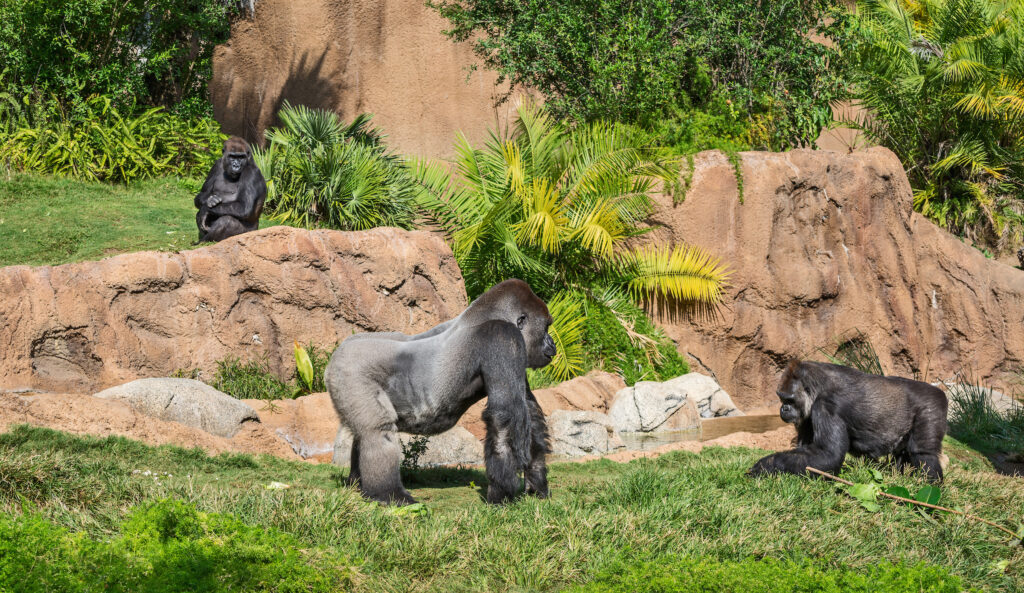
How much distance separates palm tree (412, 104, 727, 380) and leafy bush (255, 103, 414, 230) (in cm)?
44

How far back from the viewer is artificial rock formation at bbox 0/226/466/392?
351 inches

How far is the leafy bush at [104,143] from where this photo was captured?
14852mm

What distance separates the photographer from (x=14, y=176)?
14016 millimetres

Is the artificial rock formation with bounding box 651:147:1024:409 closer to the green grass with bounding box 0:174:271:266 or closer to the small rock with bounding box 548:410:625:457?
the small rock with bounding box 548:410:625:457

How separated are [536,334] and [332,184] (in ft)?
28.9

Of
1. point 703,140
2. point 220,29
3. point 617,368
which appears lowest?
point 617,368

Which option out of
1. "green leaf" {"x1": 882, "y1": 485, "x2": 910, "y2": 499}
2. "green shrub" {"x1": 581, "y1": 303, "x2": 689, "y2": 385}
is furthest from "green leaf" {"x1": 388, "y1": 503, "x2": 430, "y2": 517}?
"green shrub" {"x1": 581, "y1": 303, "x2": 689, "y2": 385}

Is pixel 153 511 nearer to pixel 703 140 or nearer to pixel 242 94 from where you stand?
pixel 703 140

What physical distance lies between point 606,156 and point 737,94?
342 cm

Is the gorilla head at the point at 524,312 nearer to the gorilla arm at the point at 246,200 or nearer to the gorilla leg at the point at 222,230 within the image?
the gorilla leg at the point at 222,230

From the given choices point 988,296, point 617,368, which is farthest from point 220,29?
point 988,296

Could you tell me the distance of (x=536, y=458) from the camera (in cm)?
577

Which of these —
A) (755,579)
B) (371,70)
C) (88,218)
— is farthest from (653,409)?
(371,70)

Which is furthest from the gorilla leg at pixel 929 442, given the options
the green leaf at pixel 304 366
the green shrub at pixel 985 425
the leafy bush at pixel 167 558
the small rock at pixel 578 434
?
the green leaf at pixel 304 366
